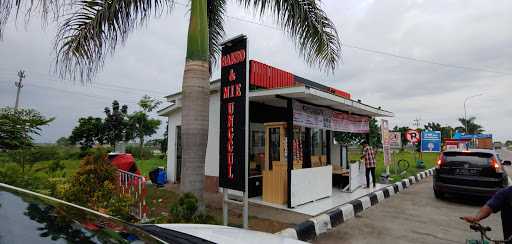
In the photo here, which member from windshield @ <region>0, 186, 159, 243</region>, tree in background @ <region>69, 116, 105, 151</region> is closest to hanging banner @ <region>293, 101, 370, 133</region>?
windshield @ <region>0, 186, 159, 243</region>

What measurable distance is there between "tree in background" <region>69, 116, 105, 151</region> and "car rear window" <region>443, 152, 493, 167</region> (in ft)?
98.1

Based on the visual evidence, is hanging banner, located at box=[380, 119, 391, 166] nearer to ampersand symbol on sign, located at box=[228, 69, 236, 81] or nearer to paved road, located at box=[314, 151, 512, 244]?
paved road, located at box=[314, 151, 512, 244]

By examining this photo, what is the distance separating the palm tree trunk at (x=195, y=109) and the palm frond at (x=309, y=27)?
1575 mm

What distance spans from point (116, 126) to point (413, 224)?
1192 inches

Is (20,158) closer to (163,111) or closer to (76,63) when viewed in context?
(76,63)

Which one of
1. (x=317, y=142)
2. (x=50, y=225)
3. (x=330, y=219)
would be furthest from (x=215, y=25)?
(x=317, y=142)

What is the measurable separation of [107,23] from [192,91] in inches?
77.0

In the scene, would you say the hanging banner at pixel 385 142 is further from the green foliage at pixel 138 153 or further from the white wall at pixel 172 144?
the green foliage at pixel 138 153

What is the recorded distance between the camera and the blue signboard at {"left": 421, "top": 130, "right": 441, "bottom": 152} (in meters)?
16.8

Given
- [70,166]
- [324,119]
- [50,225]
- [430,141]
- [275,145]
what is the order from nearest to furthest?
[50,225]
[324,119]
[275,145]
[70,166]
[430,141]

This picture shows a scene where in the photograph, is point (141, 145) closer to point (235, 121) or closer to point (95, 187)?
point (95, 187)

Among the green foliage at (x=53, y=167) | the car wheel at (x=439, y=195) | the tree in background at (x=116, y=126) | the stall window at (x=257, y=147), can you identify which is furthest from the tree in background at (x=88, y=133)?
the car wheel at (x=439, y=195)

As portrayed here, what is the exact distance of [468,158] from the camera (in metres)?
7.49

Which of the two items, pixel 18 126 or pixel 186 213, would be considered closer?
pixel 186 213
